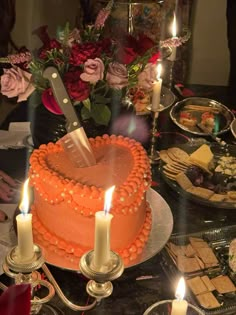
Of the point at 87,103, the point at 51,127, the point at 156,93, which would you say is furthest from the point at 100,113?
the point at 156,93

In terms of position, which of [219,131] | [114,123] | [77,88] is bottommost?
[219,131]

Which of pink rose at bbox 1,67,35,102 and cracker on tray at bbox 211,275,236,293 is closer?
cracker on tray at bbox 211,275,236,293

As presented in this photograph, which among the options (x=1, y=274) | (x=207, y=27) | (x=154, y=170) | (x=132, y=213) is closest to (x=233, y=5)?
(x=207, y=27)

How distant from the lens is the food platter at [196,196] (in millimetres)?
1335

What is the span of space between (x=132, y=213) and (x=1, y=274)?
0.30 meters

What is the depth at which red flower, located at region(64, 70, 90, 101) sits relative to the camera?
1.21m

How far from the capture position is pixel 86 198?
1026mm

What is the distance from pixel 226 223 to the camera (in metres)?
1.32

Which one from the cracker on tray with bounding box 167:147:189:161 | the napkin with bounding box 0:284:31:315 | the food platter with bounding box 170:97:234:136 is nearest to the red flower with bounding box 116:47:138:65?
the cracker on tray with bounding box 167:147:189:161

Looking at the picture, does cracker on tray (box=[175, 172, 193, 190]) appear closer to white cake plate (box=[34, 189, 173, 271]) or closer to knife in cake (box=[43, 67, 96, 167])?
white cake plate (box=[34, 189, 173, 271])

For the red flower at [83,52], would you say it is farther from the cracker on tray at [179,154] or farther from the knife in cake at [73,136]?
the cracker on tray at [179,154]

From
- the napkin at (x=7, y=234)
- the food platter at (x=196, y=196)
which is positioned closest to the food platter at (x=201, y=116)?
the food platter at (x=196, y=196)

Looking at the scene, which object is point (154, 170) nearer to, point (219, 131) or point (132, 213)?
point (219, 131)

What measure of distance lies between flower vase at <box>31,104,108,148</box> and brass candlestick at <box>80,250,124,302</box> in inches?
22.6
